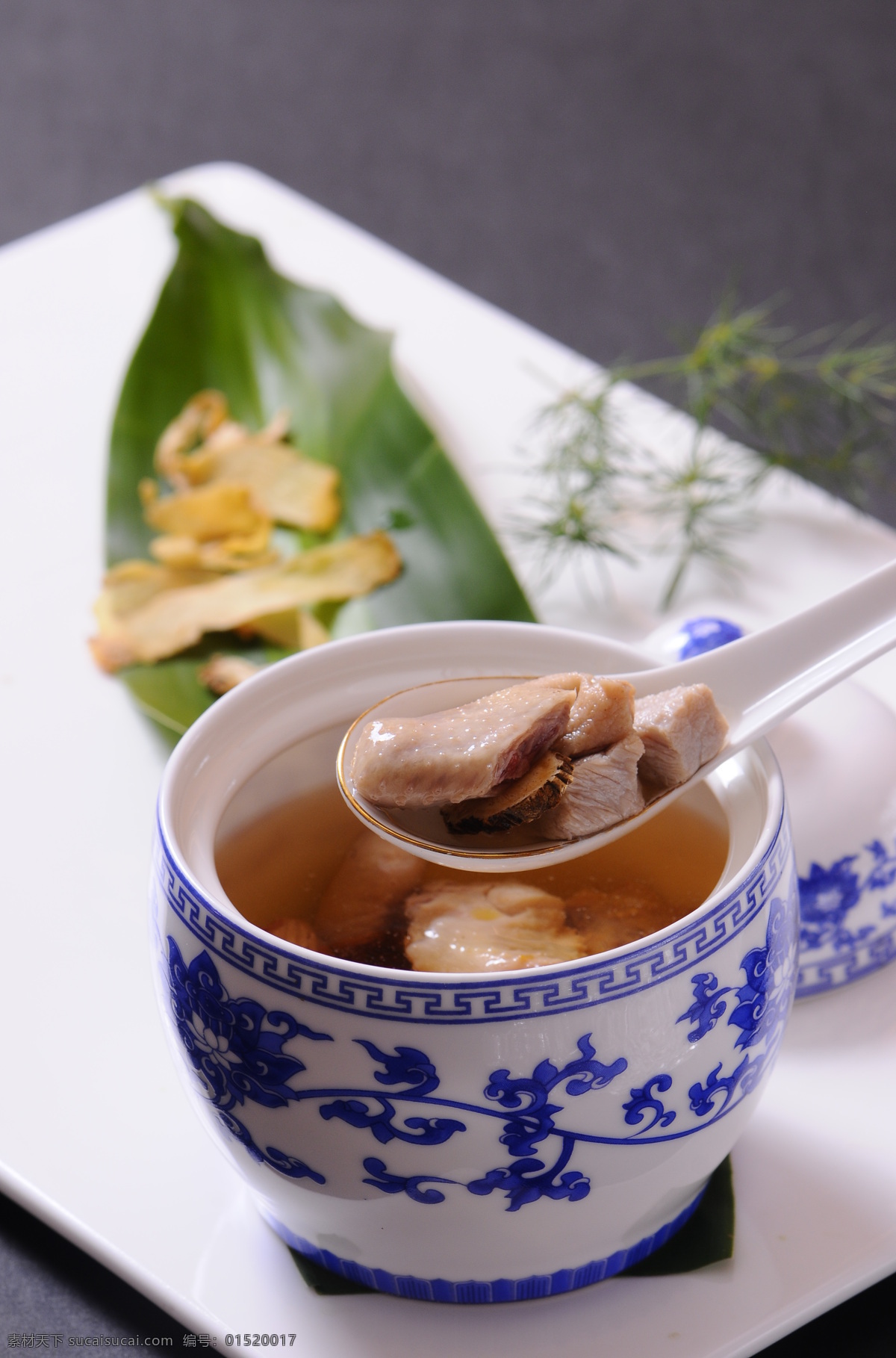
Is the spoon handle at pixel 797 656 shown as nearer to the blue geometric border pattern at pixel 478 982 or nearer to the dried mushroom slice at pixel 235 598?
the blue geometric border pattern at pixel 478 982

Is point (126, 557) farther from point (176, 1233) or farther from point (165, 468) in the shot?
point (176, 1233)

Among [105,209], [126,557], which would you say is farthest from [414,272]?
[126,557]

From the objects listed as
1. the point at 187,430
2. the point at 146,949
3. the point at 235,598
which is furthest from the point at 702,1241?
the point at 187,430

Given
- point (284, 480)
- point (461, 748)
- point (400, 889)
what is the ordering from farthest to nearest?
point (284, 480), point (400, 889), point (461, 748)

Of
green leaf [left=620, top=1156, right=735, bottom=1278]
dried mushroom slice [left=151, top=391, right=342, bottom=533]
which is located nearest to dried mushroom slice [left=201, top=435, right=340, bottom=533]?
dried mushroom slice [left=151, top=391, right=342, bottom=533]

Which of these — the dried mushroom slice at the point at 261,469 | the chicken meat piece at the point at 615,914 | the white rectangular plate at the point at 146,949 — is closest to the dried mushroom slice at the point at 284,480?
the dried mushroom slice at the point at 261,469

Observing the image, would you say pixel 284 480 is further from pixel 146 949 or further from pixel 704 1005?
pixel 704 1005

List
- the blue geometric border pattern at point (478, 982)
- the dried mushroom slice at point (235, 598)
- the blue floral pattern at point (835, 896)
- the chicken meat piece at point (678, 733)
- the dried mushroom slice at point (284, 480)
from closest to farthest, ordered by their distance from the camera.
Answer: the blue geometric border pattern at point (478, 982)
the chicken meat piece at point (678, 733)
the blue floral pattern at point (835, 896)
the dried mushroom slice at point (235, 598)
the dried mushroom slice at point (284, 480)

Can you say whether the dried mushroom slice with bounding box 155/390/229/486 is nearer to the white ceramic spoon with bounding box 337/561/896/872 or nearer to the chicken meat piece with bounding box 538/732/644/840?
the white ceramic spoon with bounding box 337/561/896/872
